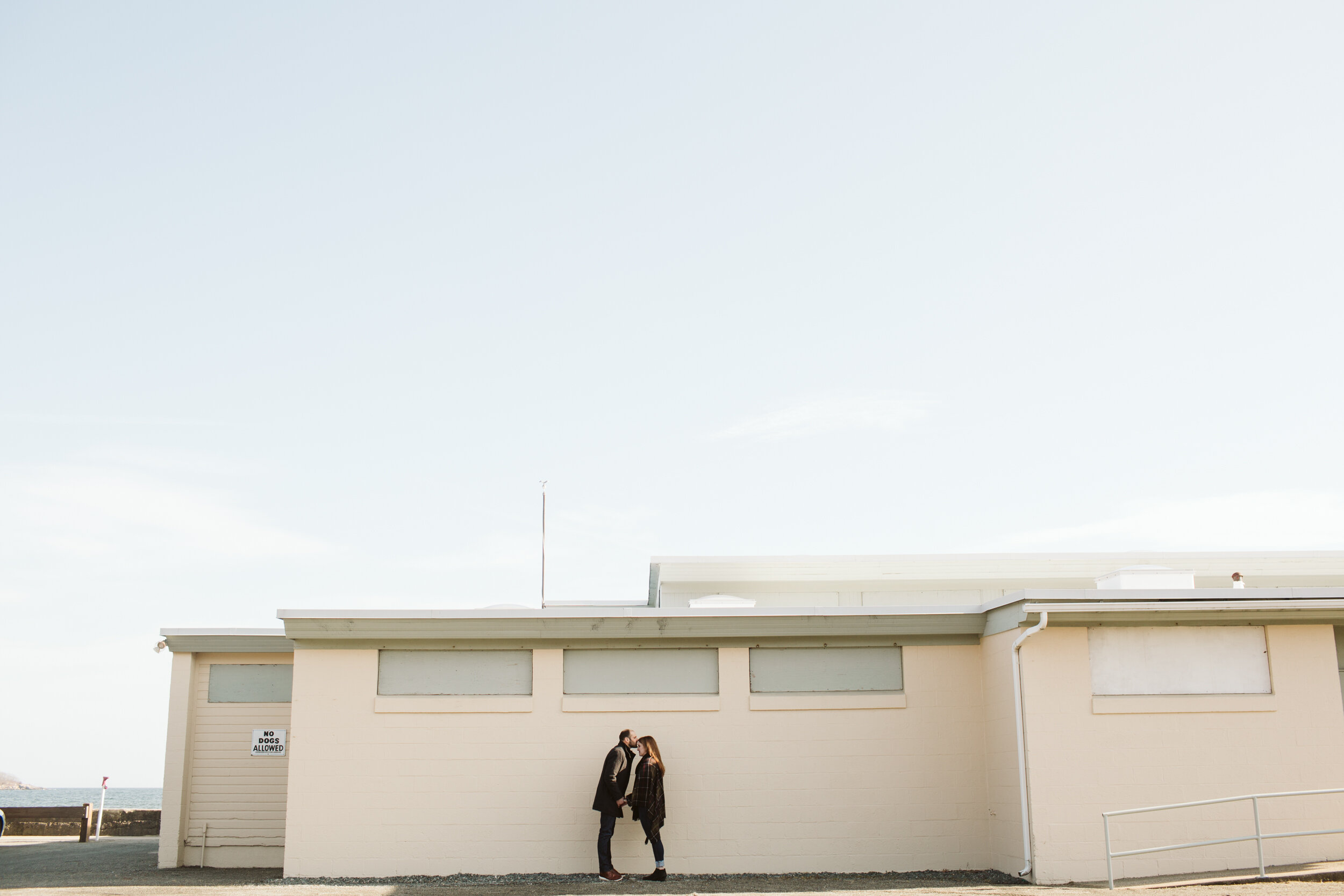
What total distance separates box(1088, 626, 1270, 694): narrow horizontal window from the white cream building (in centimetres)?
2

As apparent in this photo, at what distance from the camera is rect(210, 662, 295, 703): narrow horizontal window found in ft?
50.7

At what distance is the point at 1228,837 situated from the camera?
1173cm

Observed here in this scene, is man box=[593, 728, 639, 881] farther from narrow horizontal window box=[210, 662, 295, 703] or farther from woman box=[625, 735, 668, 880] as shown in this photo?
narrow horizontal window box=[210, 662, 295, 703]

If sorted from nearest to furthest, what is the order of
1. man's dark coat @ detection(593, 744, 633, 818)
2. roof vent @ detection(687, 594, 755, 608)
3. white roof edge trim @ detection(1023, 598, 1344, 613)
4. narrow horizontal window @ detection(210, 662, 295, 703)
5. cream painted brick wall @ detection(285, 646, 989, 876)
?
white roof edge trim @ detection(1023, 598, 1344, 613)
man's dark coat @ detection(593, 744, 633, 818)
cream painted brick wall @ detection(285, 646, 989, 876)
narrow horizontal window @ detection(210, 662, 295, 703)
roof vent @ detection(687, 594, 755, 608)

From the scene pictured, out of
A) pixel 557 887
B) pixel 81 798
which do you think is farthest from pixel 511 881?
pixel 81 798

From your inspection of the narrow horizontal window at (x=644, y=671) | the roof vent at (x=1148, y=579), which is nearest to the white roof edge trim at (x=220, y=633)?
the narrow horizontal window at (x=644, y=671)

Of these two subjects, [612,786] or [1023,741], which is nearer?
[1023,741]

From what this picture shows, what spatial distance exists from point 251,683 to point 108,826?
33.4ft

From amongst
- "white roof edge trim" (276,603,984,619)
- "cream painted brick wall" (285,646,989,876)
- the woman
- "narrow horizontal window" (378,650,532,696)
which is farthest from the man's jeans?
"white roof edge trim" (276,603,984,619)

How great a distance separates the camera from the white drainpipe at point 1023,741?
38.0ft

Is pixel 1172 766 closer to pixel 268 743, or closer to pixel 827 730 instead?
pixel 827 730

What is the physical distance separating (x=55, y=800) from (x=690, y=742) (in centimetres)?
13527

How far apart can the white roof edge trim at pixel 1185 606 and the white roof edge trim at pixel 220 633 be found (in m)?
9.47

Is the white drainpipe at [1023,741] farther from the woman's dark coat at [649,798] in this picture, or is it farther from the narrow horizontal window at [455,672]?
the narrow horizontal window at [455,672]
